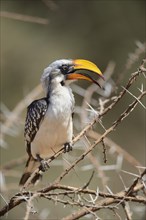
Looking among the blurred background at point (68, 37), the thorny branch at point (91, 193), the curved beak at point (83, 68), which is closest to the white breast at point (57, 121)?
the curved beak at point (83, 68)

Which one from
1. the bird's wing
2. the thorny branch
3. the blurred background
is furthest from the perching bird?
the blurred background

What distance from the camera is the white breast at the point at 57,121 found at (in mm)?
4340

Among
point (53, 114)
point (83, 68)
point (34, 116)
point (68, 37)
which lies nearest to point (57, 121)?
point (53, 114)

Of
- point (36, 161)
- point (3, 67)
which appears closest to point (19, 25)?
point (3, 67)

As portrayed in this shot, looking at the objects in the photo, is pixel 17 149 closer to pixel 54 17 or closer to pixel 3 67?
pixel 3 67

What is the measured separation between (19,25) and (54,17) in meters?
0.69

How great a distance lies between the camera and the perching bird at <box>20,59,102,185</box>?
4.34m

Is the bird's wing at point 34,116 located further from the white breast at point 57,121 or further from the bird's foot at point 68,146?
the bird's foot at point 68,146

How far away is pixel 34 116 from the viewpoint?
4410mm

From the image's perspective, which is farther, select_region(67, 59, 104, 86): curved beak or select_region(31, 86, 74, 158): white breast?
select_region(31, 86, 74, 158): white breast

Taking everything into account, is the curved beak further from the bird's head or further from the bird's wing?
the bird's wing

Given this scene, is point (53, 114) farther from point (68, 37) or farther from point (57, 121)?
point (68, 37)

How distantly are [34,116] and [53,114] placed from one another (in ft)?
0.41

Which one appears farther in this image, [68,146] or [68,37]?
[68,37]
